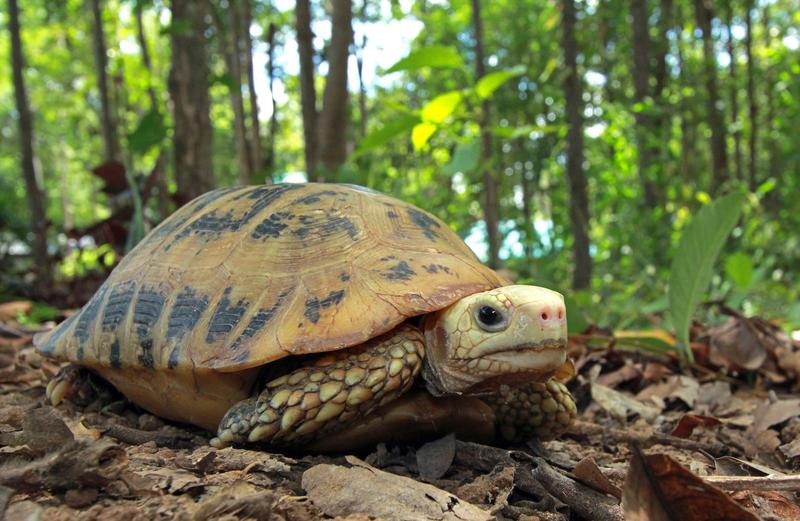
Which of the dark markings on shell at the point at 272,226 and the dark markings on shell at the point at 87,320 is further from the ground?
the dark markings on shell at the point at 272,226

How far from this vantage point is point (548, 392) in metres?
2.02

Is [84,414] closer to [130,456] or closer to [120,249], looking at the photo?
[130,456]

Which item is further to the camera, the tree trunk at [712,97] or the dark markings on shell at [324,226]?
the tree trunk at [712,97]

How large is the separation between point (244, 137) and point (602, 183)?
12.3 feet

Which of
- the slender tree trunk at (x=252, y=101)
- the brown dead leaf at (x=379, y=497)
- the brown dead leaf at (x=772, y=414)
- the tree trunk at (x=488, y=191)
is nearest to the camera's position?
the brown dead leaf at (x=379, y=497)

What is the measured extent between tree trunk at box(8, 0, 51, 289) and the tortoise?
5333 millimetres

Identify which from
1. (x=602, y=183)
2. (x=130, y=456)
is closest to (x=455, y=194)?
(x=602, y=183)

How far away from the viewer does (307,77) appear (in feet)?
14.7

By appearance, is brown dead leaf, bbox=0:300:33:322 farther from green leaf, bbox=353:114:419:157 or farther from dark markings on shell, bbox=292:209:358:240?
dark markings on shell, bbox=292:209:358:240

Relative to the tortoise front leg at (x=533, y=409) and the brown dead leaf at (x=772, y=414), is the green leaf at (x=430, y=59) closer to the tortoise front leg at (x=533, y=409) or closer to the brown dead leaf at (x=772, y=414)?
the tortoise front leg at (x=533, y=409)

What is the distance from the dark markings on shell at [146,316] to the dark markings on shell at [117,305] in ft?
0.18

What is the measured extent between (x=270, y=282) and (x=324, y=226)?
27 centimetres

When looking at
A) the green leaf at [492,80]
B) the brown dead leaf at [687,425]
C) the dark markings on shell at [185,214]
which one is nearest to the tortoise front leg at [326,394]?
the dark markings on shell at [185,214]

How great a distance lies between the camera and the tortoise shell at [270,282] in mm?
1753
